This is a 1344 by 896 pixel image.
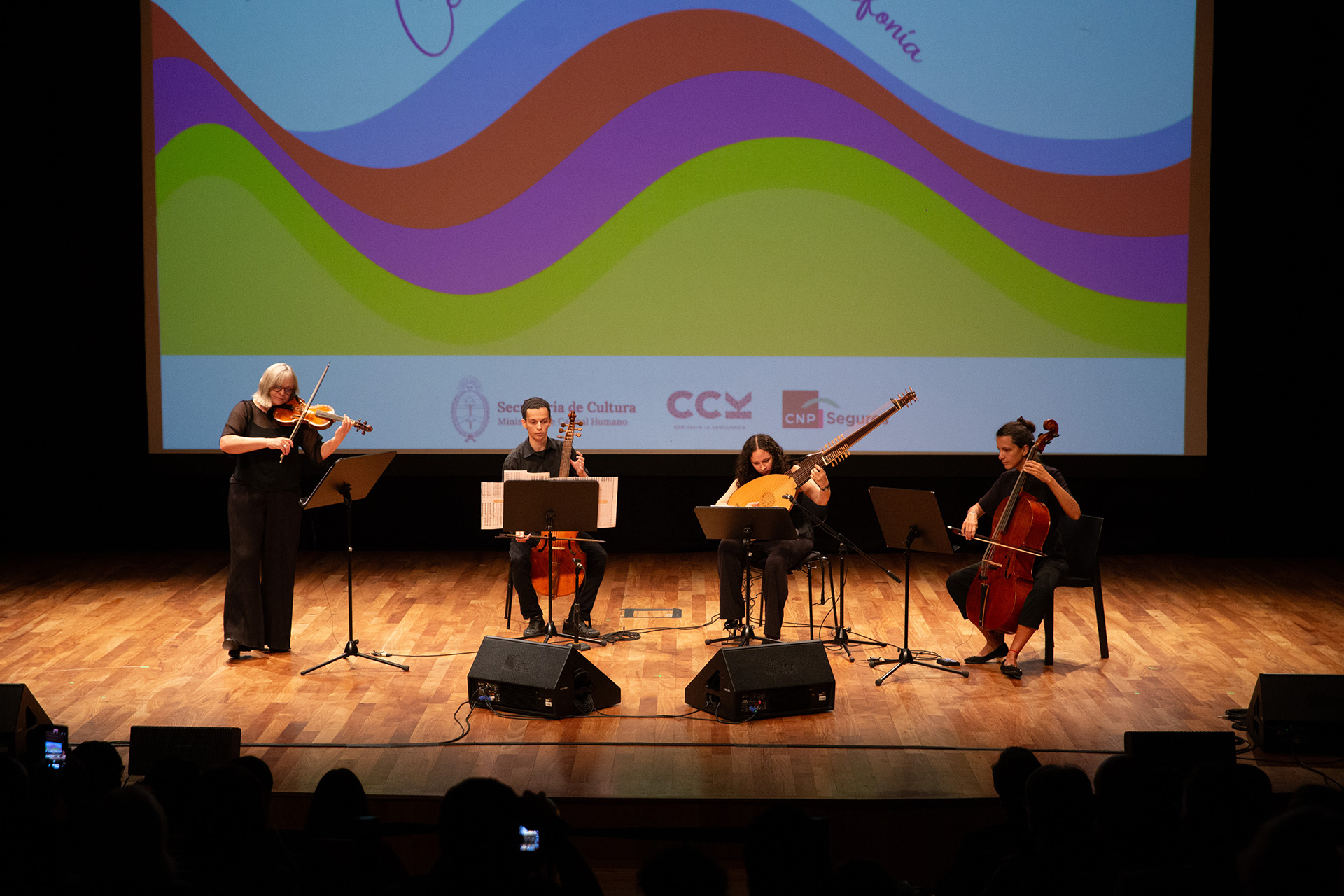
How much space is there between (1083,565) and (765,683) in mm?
1654

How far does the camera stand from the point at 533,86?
20.2 feet

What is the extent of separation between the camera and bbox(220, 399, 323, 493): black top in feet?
14.8

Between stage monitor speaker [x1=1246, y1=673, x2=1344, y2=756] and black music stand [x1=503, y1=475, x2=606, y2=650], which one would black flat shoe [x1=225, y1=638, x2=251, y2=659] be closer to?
black music stand [x1=503, y1=475, x2=606, y2=650]

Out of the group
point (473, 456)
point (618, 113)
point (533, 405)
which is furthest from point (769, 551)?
point (618, 113)

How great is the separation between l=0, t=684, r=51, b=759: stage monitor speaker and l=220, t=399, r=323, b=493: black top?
1468mm

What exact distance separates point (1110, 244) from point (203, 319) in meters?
5.17

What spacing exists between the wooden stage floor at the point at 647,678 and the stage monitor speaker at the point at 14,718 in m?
0.48

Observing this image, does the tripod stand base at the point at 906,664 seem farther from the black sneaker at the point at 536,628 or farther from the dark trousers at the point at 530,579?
the black sneaker at the point at 536,628

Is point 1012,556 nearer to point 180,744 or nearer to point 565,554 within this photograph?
point 565,554

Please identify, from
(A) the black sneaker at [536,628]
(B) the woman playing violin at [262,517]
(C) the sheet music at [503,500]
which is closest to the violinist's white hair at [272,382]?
(B) the woman playing violin at [262,517]

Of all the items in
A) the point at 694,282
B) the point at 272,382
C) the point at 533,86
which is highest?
the point at 533,86

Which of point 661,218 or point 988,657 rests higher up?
point 661,218

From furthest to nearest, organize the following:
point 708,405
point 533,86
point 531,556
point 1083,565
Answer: point 708,405, point 533,86, point 531,556, point 1083,565

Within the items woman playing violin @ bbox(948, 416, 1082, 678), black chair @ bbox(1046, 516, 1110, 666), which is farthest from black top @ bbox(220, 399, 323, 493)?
black chair @ bbox(1046, 516, 1110, 666)
